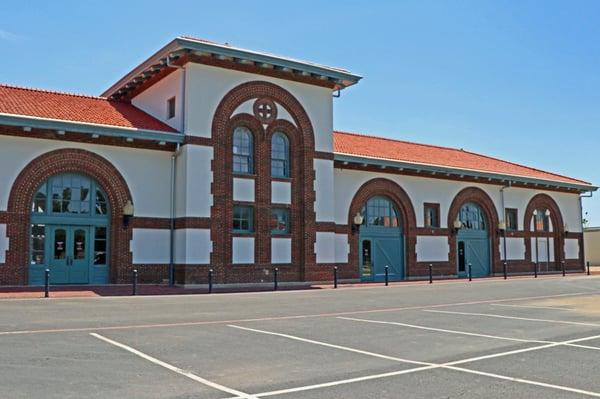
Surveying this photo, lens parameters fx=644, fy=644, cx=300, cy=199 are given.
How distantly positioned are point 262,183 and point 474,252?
47.0ft

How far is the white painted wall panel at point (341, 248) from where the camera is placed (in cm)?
2809

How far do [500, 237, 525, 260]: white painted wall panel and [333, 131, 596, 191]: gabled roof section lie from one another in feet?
11.0

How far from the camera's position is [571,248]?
3975 centimetres

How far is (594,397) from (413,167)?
24.5 m

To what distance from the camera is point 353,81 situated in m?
27.6

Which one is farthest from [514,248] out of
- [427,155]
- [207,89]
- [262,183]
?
[207,89]

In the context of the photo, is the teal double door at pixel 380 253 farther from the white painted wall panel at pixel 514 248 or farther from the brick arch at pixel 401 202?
the white painted wall panel at pixel 514 248

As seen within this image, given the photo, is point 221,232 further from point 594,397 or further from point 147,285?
point 594,397

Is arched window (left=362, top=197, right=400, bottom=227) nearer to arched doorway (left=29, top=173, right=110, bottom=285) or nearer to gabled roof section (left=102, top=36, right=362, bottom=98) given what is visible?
gabled roof section (left=102, top=36, right=362, bottom=98)

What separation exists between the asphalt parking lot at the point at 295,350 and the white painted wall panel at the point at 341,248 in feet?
36.5

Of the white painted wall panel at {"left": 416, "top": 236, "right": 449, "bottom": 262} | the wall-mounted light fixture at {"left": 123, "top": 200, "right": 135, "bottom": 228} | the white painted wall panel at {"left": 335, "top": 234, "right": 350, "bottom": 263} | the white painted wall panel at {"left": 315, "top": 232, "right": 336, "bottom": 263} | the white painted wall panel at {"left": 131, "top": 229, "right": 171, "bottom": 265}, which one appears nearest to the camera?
the wall-mounted light fixture at {"left": 123, "top": 200, "right": 135, "bottom": 228}

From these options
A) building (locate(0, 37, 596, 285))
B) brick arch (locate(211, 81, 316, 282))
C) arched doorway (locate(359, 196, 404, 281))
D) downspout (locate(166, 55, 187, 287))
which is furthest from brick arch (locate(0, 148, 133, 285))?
arched doorway (locate(359, 196, 404, 281))

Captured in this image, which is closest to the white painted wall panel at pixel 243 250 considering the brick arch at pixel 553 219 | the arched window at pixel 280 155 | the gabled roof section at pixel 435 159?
the arched window at pixel 280 155

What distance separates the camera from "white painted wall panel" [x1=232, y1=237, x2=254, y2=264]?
24.4 m
